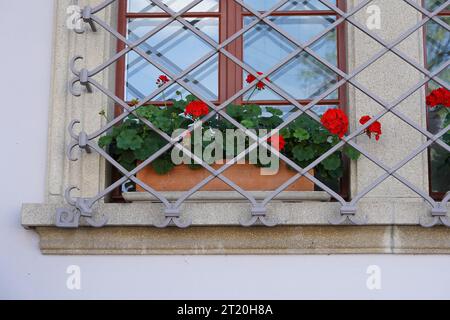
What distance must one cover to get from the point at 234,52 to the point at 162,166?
0.85 metres

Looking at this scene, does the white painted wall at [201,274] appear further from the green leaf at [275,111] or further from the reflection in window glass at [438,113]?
the green leaf at [275,111]

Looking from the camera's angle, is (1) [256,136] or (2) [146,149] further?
(2) [146,149]

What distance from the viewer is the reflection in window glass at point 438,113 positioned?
17.0ft

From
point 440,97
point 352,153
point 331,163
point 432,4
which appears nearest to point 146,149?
point 331,163

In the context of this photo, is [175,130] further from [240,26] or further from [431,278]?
[431,278]

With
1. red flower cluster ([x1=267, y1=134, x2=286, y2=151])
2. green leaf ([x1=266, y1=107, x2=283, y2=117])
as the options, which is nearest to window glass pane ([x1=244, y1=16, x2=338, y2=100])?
green leaf ([x1=266, y1=107, x2=283, y2=117])

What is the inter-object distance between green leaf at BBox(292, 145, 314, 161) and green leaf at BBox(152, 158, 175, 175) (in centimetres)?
62

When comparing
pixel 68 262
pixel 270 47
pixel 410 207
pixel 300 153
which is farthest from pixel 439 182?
pixel 68 262

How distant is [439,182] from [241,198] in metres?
1.07

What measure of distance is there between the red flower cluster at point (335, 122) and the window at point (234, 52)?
0.50 meters

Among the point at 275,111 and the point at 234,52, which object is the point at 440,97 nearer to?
the point at 275,111

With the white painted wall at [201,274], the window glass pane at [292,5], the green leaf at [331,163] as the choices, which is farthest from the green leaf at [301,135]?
the window glass pane at [292,5]

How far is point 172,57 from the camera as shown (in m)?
5.50

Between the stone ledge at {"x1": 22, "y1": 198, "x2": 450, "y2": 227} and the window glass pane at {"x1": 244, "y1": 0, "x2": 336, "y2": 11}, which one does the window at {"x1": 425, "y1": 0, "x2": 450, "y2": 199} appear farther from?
the window glass pane at {"x1": 244, "y1": 0, "x2": 336, "y2": 11}
